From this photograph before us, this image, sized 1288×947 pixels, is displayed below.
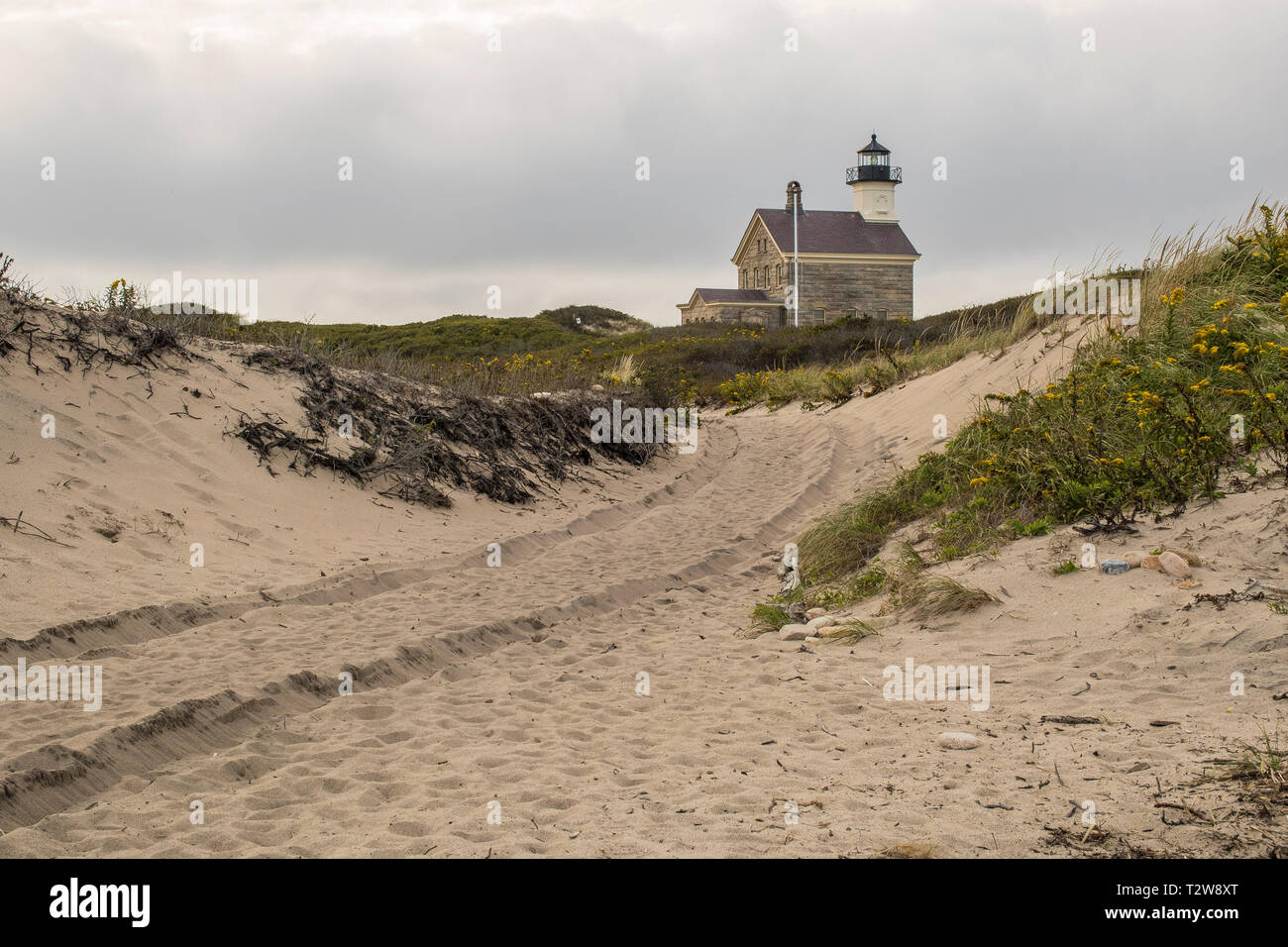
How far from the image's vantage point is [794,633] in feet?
19.9

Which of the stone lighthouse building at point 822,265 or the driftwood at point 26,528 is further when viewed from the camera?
the stone lighthouse building at point 822,265

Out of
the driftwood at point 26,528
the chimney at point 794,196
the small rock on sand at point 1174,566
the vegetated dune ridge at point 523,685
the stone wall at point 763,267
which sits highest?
the chimney at point 794,196

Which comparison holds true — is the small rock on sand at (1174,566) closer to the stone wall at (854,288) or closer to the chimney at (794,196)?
the stone wall at (854,288)

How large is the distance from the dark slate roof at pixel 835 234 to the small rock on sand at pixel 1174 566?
44.9m

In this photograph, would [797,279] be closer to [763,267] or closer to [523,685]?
[763,267]

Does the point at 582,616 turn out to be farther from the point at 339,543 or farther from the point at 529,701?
the point at 339,543

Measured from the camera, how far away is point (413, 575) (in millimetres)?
7426

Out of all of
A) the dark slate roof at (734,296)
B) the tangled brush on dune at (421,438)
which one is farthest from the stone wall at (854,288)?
the tangled brush on dune at (421,438)

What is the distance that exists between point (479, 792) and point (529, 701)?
49.4 inches

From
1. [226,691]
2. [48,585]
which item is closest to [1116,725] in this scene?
[226,691]

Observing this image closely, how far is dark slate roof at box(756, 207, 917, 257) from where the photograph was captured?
4931 centimetres

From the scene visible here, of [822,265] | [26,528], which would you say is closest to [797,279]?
[822,265]

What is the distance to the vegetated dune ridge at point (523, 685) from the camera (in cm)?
330
